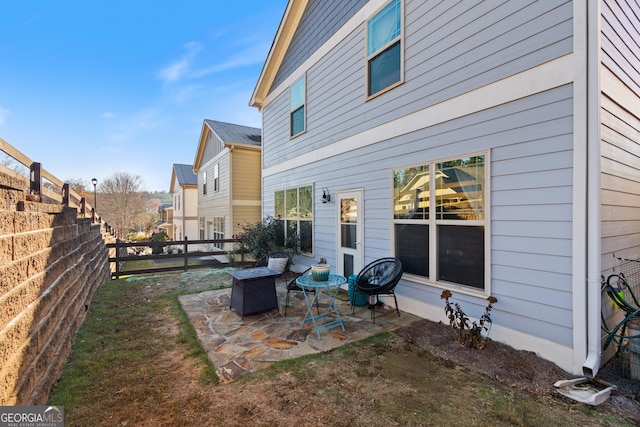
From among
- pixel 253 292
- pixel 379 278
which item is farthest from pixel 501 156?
pixel 253 292

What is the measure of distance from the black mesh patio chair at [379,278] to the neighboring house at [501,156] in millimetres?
234

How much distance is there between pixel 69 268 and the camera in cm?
375

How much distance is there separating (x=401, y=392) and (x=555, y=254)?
207 centimetres

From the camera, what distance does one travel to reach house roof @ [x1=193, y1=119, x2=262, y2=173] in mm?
12781

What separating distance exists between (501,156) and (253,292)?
12.7ft

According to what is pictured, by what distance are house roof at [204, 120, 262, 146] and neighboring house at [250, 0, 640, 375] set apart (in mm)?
8251

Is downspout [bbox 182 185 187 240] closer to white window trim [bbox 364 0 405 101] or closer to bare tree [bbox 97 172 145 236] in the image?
bare tree [bbox 97 172 145 236]

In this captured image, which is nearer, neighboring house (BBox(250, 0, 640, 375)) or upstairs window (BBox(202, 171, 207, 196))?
neighboring house (BBox(250, 0, 640, 375))

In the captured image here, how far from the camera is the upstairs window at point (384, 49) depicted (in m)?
4.77

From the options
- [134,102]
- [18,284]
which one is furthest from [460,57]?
[134,102]

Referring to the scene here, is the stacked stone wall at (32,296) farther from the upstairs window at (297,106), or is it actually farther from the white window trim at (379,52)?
the upstairs window at (297,106)

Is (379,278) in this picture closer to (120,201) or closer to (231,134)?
(231,134)

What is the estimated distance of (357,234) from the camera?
5.58 metres

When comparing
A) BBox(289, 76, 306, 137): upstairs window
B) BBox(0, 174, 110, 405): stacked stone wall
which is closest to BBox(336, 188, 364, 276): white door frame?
BBox(289, 76, 306, 137): upstairs window
